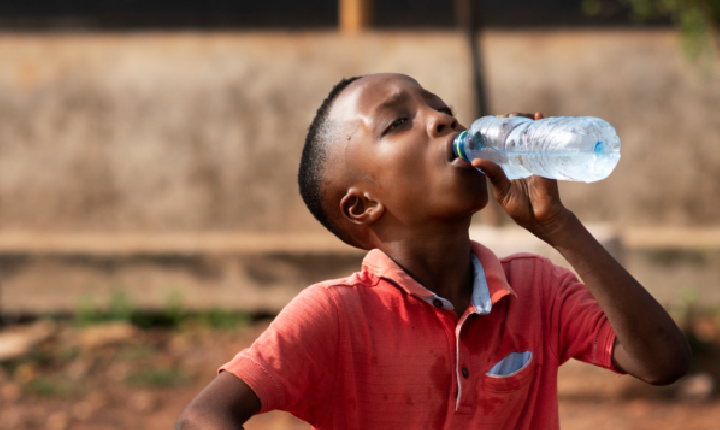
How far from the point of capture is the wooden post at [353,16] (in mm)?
7305

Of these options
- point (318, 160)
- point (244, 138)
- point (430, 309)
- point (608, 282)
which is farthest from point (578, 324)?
point (244, 138)

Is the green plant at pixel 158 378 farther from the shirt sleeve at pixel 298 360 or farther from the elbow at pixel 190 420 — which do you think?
the elbow at pixel 190 420

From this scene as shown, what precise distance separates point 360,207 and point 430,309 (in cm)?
30

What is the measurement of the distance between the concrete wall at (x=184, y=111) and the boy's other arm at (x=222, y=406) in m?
5.61

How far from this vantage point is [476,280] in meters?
1.88

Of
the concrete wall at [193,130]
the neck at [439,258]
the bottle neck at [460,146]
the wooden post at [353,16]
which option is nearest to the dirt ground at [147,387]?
Result: the concrete wall at [193,130]

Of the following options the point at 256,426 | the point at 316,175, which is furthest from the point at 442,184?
the point at 256,426

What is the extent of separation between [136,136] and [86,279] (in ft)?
4.43

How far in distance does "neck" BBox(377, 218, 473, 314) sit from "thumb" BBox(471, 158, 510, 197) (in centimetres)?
17

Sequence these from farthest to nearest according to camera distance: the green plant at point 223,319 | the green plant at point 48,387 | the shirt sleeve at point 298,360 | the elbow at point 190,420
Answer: the green plant at point 223,319 < the green plant at point 48,387 < the shirt sleeve at point 298,360 < the elbow at point 190,420

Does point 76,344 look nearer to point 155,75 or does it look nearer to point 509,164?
point 155,75

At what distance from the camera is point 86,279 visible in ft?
23.4

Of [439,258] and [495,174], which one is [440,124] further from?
[439,258]

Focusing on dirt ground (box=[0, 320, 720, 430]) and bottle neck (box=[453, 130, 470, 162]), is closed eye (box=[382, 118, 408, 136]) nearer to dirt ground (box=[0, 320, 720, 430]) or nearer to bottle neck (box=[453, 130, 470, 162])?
bottle neck (box=[453, 130, 470, 162])
